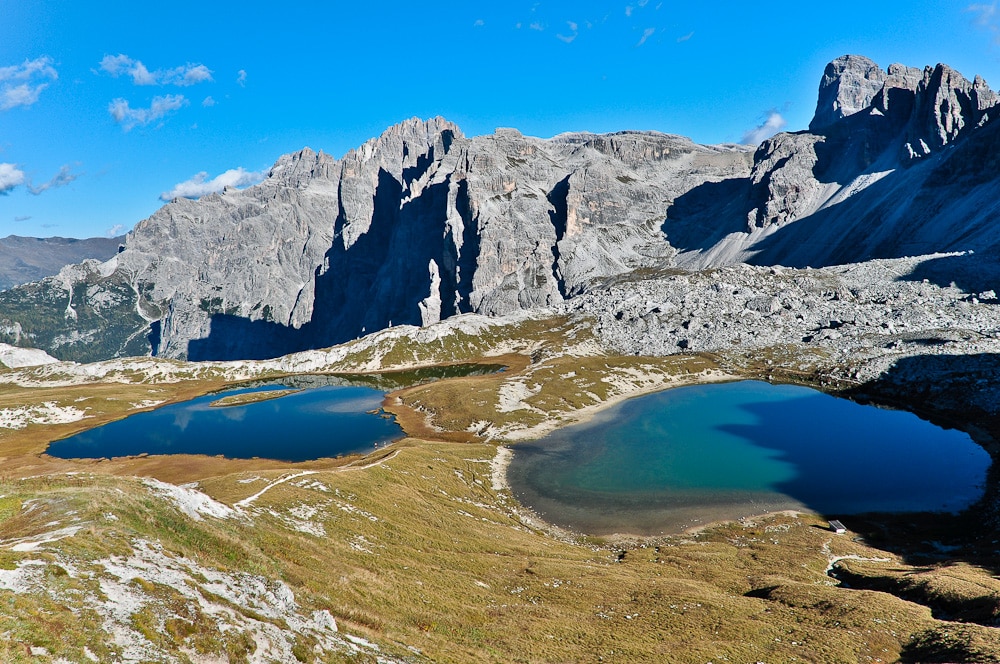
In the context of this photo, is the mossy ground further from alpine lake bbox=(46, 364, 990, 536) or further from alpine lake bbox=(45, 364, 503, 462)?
alpine lake bbox=(45, 364, 503, 462)

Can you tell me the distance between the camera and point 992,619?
32906mm

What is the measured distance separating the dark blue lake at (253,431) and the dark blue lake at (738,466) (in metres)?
37.6

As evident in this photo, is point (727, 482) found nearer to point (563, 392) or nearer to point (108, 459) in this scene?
point (563, 392)

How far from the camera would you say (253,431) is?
11181cm

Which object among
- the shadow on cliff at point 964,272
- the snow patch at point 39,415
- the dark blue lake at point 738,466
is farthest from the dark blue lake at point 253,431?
the shadow on cliff at point 964,272

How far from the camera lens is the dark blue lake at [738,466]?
65.6m

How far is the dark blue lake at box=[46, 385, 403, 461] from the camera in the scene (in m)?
98.1

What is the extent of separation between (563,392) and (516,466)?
133ft

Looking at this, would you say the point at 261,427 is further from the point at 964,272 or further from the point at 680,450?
the point at 964,272

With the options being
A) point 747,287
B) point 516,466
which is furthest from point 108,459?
point 747,287

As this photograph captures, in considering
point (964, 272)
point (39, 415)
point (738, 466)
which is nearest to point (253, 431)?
point (39, 415)

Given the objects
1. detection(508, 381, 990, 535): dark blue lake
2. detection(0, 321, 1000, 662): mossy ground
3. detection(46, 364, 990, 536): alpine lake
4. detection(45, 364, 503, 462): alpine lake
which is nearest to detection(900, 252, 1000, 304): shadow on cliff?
detection(46, 364, 990, 536): alpine lake

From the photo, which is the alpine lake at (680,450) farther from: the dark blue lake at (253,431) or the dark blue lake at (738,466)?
the dark blue lake at (253,431)

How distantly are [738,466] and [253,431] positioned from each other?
324ft
